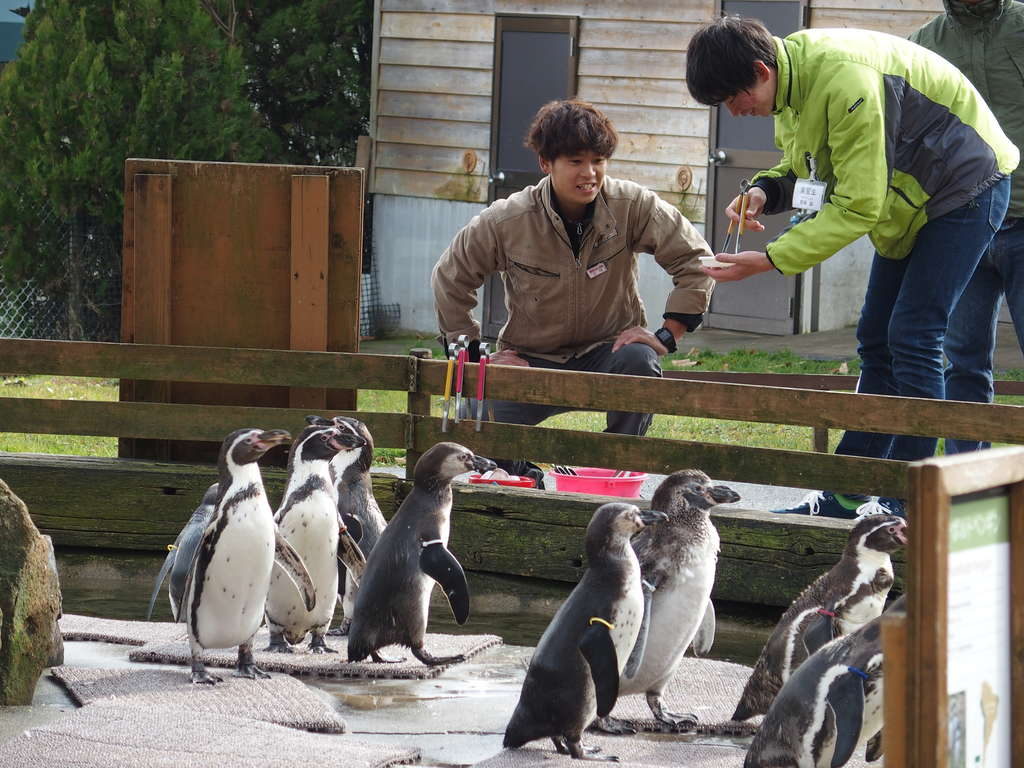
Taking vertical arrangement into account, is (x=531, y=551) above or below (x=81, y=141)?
below

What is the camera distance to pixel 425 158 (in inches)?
569

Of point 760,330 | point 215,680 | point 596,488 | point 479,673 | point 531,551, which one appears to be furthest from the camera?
point 760,330

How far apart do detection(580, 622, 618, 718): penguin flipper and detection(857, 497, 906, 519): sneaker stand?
203cm

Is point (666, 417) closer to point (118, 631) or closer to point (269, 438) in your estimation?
point (118, 631)

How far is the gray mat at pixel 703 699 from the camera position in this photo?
13.1ft

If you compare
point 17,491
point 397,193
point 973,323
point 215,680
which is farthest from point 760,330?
point 215,680

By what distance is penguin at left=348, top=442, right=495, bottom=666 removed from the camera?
4.37 m

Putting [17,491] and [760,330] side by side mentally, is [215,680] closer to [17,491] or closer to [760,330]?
[17,491]

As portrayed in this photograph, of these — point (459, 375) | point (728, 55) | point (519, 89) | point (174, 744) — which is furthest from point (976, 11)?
point (519, 89)

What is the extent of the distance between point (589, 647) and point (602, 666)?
2.1 inches

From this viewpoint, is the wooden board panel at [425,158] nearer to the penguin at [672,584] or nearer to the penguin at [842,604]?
the penguin at [672,584]

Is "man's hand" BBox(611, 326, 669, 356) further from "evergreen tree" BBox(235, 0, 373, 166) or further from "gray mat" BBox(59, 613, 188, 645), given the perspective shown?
"evergreen tree" BBox(235, 0, 373, 166)

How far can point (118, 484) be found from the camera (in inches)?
230

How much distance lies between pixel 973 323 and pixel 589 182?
1.56m
